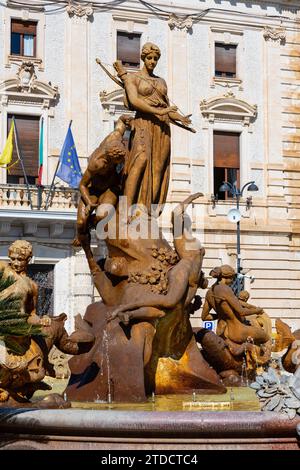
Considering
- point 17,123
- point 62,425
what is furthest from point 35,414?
point 17,123

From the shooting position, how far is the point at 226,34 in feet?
95.2

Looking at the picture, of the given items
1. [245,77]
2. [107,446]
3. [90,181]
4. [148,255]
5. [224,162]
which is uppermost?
[245,77]

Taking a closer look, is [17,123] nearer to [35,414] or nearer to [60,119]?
[60,119]

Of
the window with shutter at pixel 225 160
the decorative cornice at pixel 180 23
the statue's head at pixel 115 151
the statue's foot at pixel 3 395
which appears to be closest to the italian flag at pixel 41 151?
the decorative cornice at pixel 180 23

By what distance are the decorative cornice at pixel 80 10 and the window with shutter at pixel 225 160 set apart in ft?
17.5

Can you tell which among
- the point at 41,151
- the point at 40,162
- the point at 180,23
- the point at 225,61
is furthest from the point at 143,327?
the point at 225,61

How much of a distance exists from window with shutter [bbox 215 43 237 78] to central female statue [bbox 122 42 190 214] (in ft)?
63.2

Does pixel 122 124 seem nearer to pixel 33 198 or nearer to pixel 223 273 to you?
pixel 223 273

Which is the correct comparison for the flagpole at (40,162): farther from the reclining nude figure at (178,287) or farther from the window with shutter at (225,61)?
the reclining nude figure at (178,287)

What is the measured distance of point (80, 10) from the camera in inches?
1073

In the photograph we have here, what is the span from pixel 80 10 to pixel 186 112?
14.5ft

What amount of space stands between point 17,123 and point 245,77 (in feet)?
24.7

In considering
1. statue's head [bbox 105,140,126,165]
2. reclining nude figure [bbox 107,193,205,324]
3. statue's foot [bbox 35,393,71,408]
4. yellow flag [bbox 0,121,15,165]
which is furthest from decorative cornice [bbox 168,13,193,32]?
statue's foot [bbox 35,393,71,408]

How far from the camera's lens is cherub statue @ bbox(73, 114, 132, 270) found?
907 centimetres
